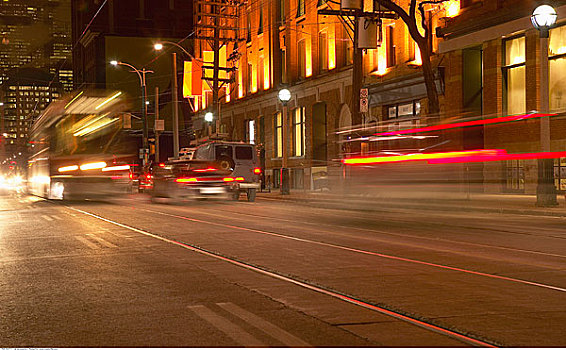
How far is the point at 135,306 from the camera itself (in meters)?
7.10

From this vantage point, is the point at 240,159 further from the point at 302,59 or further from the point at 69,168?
the point at 302,59

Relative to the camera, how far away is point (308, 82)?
41.9 meters

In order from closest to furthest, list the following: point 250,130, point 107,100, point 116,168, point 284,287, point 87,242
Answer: point 284,287
point 87,242
point 107,100
point 116,168
point 250,130

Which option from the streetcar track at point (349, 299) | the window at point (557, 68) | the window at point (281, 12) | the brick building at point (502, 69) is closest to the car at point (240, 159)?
the brick building at point (502, 69)

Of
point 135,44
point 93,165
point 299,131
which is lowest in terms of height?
point 93,165

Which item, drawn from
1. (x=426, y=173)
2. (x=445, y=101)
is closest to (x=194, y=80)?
(x=445, y=101)

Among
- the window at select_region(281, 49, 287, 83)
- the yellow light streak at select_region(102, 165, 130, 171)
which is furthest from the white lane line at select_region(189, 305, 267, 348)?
the window at select_region(281, 49, 287, 83)

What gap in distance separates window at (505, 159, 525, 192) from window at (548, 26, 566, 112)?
16.7 ft

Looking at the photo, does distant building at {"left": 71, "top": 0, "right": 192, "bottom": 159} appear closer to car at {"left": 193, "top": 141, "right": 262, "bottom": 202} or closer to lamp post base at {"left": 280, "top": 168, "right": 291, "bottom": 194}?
lamp post base at {"left": 280, "top": 168, "right": 291, "bottom": 194}

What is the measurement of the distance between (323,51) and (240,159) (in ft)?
46.6

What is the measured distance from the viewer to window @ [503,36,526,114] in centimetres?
2739

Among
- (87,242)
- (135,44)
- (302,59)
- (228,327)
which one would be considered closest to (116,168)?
(302,59)

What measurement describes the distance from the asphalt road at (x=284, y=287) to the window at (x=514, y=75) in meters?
13.2

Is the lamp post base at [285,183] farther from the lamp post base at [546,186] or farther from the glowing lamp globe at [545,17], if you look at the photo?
the glowing lamp globe at [545,17]
